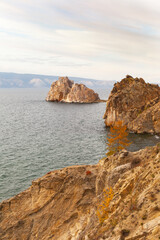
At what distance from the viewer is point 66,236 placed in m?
25.9

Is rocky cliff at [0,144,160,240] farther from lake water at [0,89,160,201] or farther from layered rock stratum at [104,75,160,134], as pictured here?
layered rock stratum at [104,75,160,134]

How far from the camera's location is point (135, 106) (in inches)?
3895

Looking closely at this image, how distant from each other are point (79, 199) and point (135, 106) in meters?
76.0

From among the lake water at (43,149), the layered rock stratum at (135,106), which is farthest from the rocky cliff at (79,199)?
the layered rock stratum at (135,106)

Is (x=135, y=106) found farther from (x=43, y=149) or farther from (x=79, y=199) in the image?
(x=79, y=199)

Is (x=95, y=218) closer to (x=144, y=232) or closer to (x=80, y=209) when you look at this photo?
(x=80, y=209)

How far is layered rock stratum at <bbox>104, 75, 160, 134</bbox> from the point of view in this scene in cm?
8738

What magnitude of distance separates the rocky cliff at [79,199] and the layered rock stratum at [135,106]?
189 ft

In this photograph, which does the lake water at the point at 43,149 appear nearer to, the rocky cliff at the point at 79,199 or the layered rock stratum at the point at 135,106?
the layered rock stratum at the point at 135,106

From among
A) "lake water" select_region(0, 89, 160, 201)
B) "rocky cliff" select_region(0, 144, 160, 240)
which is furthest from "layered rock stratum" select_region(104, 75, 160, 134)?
"rocky cliff" select_region(0, 144, 160, 240)

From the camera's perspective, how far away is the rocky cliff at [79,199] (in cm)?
2223

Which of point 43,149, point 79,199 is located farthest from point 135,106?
point 79,199

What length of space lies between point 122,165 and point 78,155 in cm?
3399

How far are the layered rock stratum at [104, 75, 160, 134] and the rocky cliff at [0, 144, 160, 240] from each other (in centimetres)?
5746
